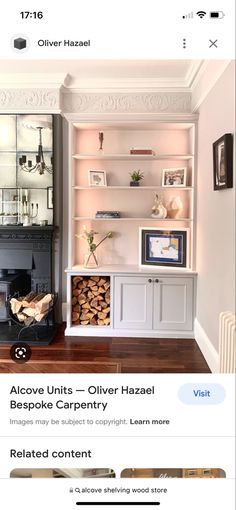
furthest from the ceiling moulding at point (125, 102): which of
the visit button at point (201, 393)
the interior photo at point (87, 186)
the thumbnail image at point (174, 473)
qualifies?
the thumbnail image at point (174, 473)

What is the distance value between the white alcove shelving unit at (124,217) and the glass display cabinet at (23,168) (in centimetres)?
58

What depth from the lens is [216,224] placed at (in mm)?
560

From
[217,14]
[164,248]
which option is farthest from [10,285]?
[164,248]

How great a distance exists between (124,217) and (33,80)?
81 cm

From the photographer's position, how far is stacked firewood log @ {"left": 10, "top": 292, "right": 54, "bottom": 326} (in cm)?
68

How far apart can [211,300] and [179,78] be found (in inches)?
16.5

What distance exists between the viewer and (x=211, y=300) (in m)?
0.61

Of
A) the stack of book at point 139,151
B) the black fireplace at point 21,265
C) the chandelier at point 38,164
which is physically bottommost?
the black fireplace at point 21,265

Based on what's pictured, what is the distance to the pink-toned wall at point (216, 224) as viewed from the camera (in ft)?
1.58

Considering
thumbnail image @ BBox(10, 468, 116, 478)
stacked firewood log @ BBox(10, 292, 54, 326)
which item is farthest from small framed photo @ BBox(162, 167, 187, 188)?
thumbnail image @ BBox(10, 468, 116, 478)

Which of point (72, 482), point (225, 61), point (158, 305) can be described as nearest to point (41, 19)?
point (225, 61)

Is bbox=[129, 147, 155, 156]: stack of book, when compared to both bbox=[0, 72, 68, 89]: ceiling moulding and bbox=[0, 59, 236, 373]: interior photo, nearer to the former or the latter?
bbox=[0, 59, 236, 373]: interior photo

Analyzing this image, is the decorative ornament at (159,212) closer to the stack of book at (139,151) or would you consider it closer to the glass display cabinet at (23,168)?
the stack of book at (139,151)

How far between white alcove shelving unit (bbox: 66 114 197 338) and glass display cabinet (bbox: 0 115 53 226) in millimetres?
582
